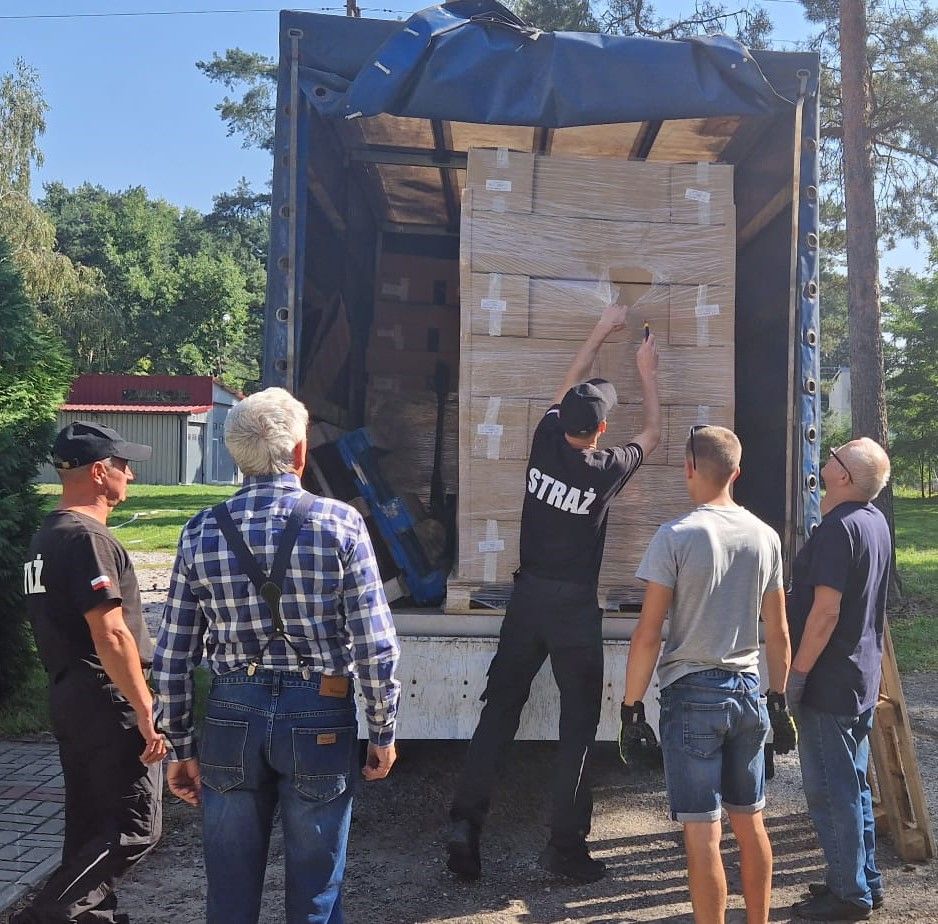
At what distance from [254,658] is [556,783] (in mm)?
1721

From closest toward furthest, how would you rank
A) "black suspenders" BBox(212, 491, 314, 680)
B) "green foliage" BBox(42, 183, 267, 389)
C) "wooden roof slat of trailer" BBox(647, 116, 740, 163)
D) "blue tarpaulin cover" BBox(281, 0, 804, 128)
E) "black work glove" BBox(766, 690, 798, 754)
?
"black suspenders" BBox(212, 491, 314, 680) < "black work glove" BBox(766, 690, 798, 754) < "blue tarpaulin cover" BBox(281, 0, 804, 128) < "wooden roof slat of trailer" BBox(647, 116, 740, 163) < "green foliage" BBox(42, 183, 267, 389)

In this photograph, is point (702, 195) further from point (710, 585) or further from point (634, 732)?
point (634, 732)

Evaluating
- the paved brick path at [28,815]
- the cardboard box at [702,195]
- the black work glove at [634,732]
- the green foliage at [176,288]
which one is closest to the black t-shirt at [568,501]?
the black work glove at [634,732]

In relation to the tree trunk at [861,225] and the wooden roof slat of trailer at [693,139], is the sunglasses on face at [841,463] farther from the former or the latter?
the tree trunk at [861,225]

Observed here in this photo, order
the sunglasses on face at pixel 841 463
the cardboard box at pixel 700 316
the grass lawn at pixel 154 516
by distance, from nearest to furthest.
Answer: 1. the sunglasses on face at pixel 841 463
2. the cardboard box at pixel 700 316
3. the grass lawn at pixel 154 516

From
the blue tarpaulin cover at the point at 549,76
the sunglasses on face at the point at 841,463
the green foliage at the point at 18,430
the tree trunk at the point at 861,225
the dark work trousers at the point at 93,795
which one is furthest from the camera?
the tree trunk at the point at 861,225

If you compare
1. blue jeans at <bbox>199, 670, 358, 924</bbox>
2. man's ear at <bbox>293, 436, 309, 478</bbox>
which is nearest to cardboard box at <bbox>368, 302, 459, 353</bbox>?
man's ear at <bbox>293, 436, 309, 478</bbox>

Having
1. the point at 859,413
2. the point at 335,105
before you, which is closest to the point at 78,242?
the point at 859,413

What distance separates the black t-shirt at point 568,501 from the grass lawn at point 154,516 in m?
7.68

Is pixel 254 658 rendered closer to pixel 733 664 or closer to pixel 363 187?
pixel 733 664

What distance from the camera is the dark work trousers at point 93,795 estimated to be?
296 cm

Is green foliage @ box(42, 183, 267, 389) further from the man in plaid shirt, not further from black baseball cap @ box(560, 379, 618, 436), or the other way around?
the man in plaid shirt

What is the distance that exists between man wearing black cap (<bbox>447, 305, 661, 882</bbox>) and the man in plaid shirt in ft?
4.06

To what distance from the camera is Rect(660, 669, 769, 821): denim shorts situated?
9.75 feet
